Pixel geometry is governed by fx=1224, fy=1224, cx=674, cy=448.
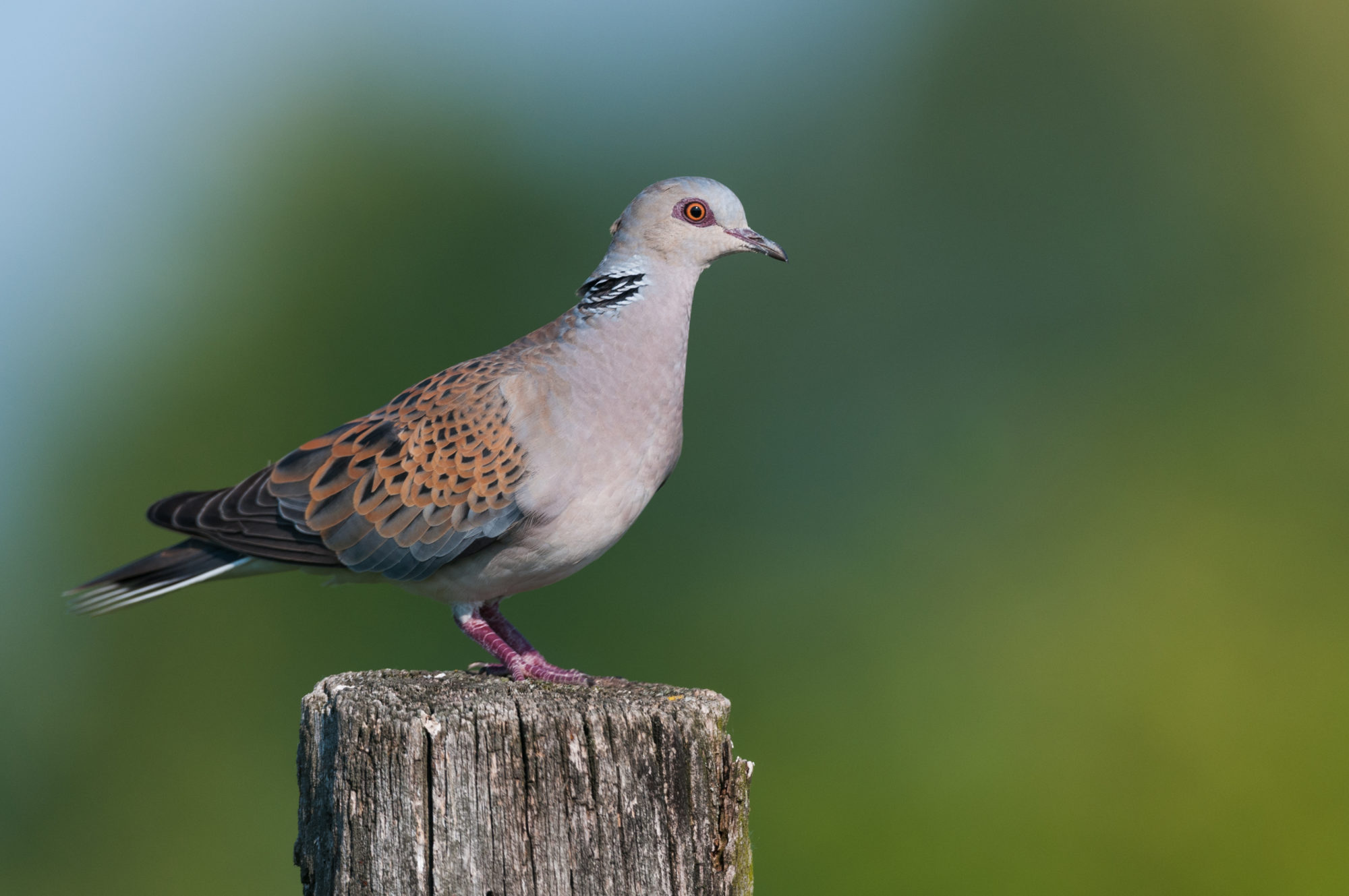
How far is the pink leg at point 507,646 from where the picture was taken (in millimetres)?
3865

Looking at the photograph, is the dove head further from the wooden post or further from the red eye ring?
the wooden post

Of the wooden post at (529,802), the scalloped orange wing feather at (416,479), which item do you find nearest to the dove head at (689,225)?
the scalloped orange wing feather at (416,479)

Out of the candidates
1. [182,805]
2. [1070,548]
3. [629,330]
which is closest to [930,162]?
[1070,548]

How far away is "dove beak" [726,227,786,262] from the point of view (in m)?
4.25

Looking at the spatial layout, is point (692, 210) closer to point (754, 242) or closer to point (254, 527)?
point (754, 242)

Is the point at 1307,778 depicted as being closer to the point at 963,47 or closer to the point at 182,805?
the point at 182,805

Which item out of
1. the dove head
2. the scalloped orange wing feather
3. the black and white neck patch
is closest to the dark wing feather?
the scalloped orange wing feather

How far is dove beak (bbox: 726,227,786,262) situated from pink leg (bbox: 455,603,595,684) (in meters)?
1.58

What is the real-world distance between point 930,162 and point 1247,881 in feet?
36.9

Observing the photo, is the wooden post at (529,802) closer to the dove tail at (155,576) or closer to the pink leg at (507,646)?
the pink leg at (507,646)

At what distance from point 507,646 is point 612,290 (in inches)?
50.1

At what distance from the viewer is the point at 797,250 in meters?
15.3

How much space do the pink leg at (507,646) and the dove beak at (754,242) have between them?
1576 millimetres

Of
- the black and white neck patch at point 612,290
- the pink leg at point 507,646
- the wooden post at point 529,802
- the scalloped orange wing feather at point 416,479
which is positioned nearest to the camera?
the wooden post at point 529,802
